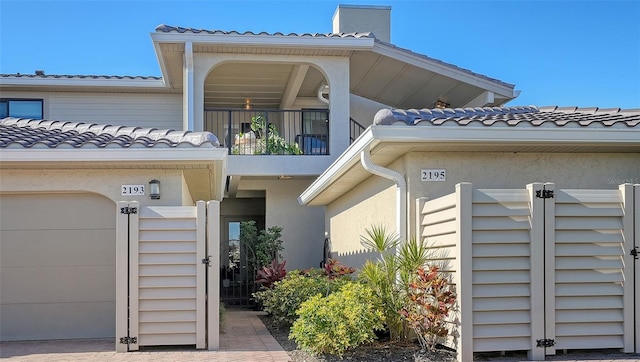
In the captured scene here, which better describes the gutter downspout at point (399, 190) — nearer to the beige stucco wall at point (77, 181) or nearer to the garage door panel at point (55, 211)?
the beige stucco wall at point (77, 181)

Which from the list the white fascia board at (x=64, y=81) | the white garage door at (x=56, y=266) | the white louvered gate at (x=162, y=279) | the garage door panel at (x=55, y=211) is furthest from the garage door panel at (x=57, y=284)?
the white fascia board at (x=64, y=81)

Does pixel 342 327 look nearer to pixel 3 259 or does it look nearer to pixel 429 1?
pixel 3 259

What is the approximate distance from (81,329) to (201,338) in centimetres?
249

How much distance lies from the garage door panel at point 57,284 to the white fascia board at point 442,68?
9.01 meters

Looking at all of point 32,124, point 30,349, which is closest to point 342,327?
point 30,349

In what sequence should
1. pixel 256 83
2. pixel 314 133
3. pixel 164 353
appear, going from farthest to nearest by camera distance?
1. pixel 256 83
2. pixel 314 133
3. pixel 164 353

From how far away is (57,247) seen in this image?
411 inches

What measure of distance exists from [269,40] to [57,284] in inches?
309

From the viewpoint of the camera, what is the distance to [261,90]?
67.8 ft

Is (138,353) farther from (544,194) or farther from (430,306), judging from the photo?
(544,194)

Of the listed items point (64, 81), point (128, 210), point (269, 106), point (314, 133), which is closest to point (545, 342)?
point (128, 210)

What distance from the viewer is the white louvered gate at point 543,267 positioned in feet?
25.0

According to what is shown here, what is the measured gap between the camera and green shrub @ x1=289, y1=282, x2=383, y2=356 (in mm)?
7888

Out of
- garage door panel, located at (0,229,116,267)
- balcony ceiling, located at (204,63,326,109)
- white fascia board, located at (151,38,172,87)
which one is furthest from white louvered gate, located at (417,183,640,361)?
balcony ceiling, located at (204,63,326,109)
